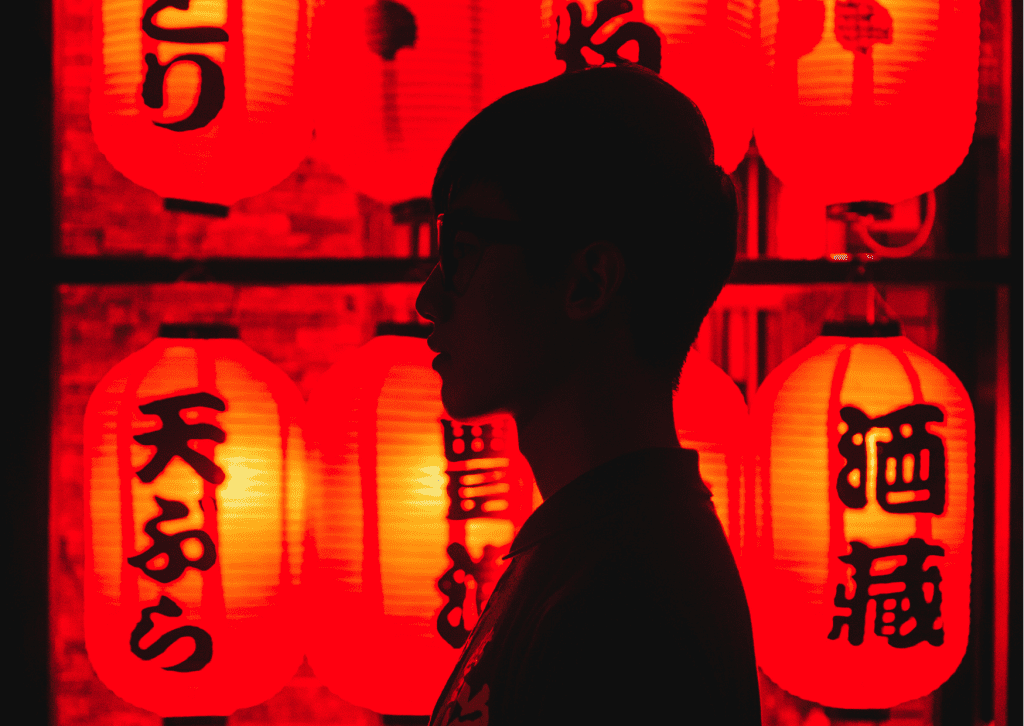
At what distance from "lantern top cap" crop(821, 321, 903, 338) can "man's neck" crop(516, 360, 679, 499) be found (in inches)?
39.5

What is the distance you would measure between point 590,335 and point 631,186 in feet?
0.66

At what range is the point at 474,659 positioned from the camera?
1045 millimetres

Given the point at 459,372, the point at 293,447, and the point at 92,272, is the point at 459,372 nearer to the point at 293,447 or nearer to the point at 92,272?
the point at 293,447

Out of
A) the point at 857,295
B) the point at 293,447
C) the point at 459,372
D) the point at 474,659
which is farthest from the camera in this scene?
the point at 857,295

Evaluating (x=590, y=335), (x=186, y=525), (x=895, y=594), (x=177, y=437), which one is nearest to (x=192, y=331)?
(x=177, y=437)

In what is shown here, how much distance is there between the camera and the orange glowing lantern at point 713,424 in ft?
6.11

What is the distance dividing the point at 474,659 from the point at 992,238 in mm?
2288

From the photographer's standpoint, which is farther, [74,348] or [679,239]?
[74,348]

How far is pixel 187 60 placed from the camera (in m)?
1.79

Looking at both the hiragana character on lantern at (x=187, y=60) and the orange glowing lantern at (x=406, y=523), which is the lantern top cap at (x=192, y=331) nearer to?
the orange glowing lantern at (x=406, y=523)

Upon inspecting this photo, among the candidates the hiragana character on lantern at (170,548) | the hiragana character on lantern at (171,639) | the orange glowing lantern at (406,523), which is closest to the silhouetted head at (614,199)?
the orange glowing lantern at (406,523)

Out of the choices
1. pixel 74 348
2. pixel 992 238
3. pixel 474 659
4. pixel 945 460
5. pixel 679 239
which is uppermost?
pixel 992 238

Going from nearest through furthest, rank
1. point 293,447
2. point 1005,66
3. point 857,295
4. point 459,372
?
1. point 459,372
2. point 293,447
3. point 1005,66
4. point 857,295

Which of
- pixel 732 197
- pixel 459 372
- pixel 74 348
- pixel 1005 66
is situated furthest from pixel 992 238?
pixel 74 348
